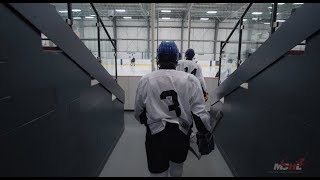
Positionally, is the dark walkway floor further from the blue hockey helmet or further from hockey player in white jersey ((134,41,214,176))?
the blue hockey helmet

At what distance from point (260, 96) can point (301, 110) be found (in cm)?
73

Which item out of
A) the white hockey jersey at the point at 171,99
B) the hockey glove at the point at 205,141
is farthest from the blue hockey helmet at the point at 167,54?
the hockey glove at the point at 205,141

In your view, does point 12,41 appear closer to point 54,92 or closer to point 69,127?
point 54,92

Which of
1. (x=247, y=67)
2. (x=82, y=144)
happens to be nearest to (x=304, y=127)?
(x=247, y=67)

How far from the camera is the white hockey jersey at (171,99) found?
1.96 metres

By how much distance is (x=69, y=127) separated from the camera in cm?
211

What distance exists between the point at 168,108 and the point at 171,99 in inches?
3.3

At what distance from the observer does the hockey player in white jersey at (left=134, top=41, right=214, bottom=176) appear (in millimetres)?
1968

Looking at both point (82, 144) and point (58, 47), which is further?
point (82, 144)
